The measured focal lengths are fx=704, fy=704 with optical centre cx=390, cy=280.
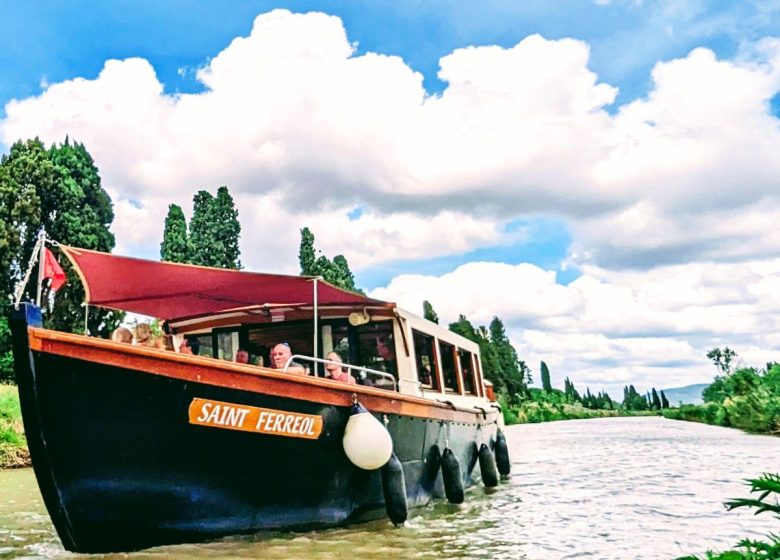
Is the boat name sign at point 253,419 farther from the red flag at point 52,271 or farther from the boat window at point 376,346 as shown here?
the boat window at point 376,346

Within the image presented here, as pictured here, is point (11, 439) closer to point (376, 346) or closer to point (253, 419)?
point (376, 346)

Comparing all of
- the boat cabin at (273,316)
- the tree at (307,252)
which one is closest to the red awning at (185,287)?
the boat cabin at (273,316)

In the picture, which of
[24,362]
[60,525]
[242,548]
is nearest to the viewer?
[24,362]

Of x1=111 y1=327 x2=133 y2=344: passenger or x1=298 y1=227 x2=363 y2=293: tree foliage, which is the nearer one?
x1=111 y1=327 x2=133 y2=344: passenger

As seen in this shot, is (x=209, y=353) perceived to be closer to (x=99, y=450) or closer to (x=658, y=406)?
(x=99, y=450)

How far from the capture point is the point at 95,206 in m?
32.2

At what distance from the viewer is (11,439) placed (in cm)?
1777

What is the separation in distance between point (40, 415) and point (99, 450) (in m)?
0.51

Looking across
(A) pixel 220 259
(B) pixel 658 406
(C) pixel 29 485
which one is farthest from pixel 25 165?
(B) pixel 658 406

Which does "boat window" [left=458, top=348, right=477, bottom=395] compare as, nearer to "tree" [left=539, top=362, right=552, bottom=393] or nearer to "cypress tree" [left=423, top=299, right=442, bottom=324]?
"cypress tree" [left=423, top=299, right=442, bottom=324]

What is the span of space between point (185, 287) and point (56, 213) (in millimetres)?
25822

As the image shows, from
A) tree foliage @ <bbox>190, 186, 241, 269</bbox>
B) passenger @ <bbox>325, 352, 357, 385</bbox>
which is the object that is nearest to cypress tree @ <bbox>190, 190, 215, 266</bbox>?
tree foliage @ <bbox>190, 186, 241, 269</bbox>

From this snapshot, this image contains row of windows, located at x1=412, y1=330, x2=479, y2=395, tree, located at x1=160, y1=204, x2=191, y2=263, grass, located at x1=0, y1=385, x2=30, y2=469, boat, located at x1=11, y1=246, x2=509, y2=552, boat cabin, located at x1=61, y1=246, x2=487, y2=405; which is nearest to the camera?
boat, located at x1=11, y1=246, x2=509, y2=552

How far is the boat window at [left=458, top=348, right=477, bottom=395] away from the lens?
12211mm
